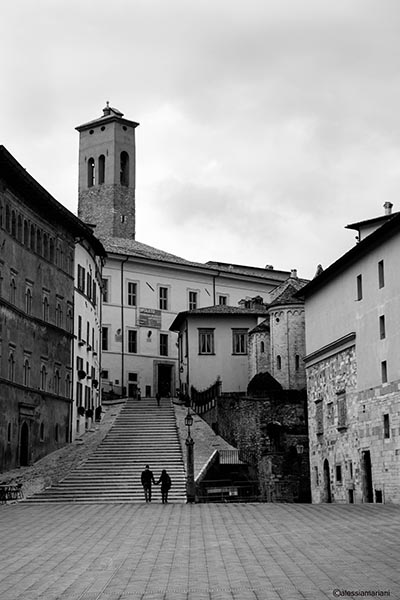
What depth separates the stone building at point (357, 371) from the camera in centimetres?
3997

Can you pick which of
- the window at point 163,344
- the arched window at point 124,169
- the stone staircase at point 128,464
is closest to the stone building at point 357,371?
the stone staircase at point 128,464

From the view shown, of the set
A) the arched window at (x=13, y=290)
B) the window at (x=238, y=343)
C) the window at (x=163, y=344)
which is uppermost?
the window at (x=163, y=344)

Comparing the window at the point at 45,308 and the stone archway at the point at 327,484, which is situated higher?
the window at the point at 45,308

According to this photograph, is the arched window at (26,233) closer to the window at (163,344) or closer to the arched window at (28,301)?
the arched window at (28,301)

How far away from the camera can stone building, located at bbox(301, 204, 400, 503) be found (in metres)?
40.0

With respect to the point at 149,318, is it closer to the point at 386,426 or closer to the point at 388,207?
the point at 388,207

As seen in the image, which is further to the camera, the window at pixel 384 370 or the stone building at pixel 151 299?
the stone building at pixel 151 299

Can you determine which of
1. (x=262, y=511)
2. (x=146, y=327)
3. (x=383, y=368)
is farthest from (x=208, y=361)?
(x=262, y=511)

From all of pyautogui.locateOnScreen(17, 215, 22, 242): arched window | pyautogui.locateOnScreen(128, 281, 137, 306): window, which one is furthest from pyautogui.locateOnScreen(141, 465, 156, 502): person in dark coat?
pyautogui.locateOnScreen(128, 281, 137, 306): window

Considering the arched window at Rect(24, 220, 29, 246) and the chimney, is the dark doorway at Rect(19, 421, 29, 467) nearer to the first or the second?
the arched window at Rect(24, 220, 29, 246)

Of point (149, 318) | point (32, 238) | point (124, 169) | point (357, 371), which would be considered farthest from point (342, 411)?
point (124, 169)

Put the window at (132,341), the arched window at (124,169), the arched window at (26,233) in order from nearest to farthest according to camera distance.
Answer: the arched window at (26,233), the window at (132,341), the arched window at (124,169)

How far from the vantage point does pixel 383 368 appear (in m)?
40.9

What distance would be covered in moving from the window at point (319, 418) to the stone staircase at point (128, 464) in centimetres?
678
